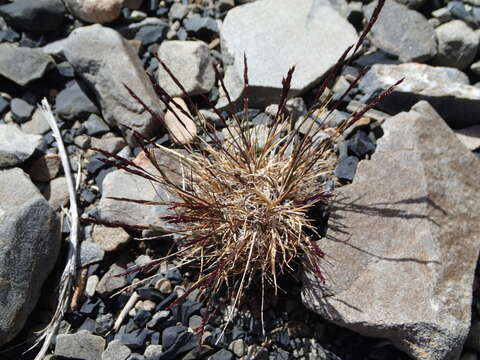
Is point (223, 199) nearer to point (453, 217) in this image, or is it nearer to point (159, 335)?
point (159, 335)

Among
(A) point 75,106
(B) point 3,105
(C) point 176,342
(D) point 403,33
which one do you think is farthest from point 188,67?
(C) point 176,342

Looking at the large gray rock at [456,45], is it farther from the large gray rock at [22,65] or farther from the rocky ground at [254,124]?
the large gray rock at [22,65]

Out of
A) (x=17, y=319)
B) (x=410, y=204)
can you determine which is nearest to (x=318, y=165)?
(x=410, y=204)

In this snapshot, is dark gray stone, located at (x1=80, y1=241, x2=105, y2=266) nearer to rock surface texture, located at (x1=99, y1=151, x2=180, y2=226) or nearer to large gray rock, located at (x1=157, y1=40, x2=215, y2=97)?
rock surface texture, located at (x1=99, y1=151, x2=180, y2=226)

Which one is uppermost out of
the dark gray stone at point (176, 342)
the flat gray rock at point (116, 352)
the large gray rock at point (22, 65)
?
the large gray rock at point (22, 65)

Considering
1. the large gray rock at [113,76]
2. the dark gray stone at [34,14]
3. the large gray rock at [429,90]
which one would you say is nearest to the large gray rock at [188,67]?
the large gray rock at [113,76]

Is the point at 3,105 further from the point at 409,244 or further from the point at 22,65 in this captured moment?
the point at 409,244

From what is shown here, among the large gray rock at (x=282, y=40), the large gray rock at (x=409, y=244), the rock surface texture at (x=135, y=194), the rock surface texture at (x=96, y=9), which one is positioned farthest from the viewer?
the rock surface texture at (x=96, y=9)
